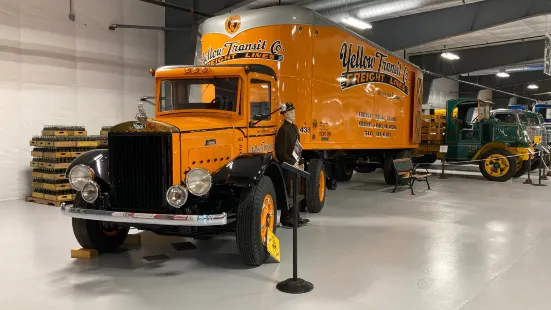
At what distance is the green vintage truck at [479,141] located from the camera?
13094mm

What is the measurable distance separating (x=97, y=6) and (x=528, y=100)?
3620 cm

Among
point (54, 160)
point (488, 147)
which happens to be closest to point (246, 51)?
point (54, 160)

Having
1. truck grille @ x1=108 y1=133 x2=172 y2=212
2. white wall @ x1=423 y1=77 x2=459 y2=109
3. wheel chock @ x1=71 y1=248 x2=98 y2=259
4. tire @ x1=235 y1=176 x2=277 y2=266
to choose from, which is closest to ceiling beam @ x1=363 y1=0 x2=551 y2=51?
white wall @ x1=423 y1=77 x2=459 y2=109

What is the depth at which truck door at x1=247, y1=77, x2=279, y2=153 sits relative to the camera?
557cm

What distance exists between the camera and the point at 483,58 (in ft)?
68.1

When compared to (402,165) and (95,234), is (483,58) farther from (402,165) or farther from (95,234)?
(95,234)

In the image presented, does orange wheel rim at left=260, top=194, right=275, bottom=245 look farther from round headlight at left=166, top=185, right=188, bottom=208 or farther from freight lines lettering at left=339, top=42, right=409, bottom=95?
freight lines lettering at left=339, top=42, right=409, bottom=95

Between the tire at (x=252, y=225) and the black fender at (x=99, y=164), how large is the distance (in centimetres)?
149

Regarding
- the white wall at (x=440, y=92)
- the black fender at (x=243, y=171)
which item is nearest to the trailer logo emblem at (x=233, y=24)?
the black fender at (x=243, y=171)

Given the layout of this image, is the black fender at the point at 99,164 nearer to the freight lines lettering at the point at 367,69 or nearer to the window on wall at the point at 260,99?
the window on wall at the point at 260,99

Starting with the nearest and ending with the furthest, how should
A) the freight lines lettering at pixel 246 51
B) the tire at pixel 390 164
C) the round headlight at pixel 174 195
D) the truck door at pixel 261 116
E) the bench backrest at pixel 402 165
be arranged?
the round headlight at pixel 174 195 < the truck door at pixel 261 116 < the freight lines lettering at pixel 246 51 < the bench backrest at pixel 402 165 < the tire at pixel 390 164

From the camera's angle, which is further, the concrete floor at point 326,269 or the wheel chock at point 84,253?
the wheel chock at point 84,253

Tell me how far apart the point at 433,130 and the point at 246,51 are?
30.0 feet

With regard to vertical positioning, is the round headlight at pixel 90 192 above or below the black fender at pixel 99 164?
below
